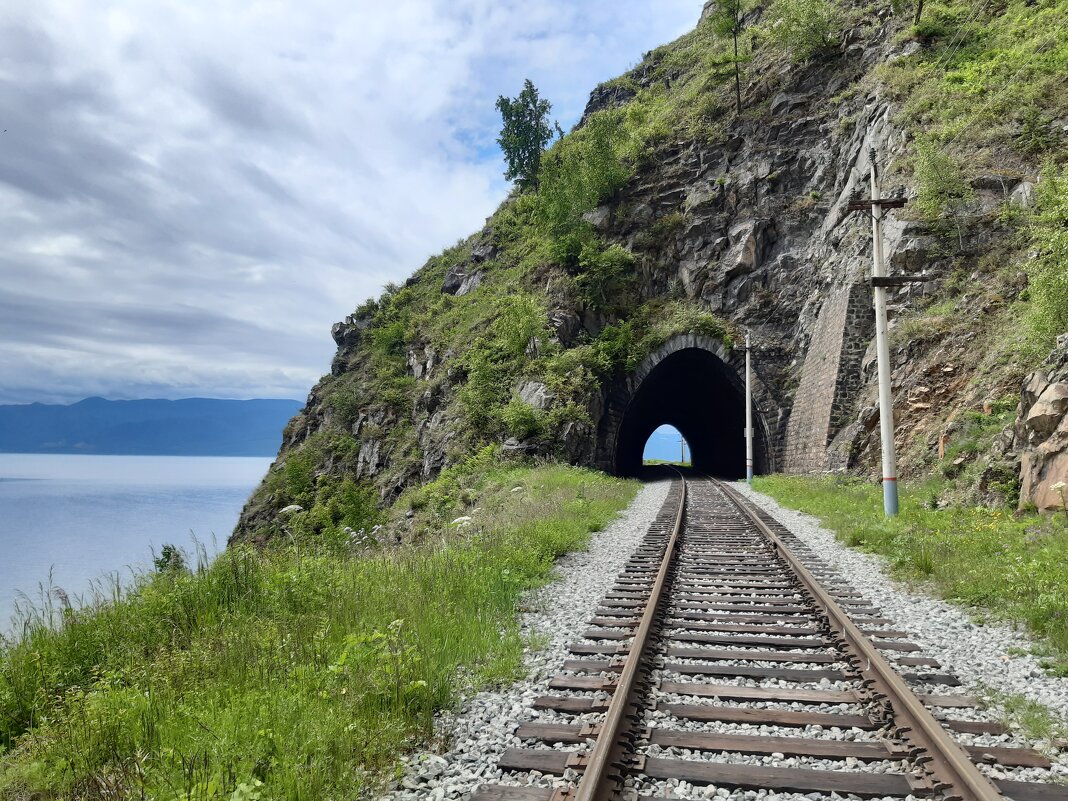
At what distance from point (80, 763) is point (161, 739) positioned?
39cm

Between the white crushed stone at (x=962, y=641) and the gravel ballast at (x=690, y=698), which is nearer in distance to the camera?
the gravel ballast at (x=690, y=698)

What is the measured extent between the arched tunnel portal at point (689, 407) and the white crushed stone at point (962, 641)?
20.1 metres

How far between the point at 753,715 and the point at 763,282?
28069 millimetres

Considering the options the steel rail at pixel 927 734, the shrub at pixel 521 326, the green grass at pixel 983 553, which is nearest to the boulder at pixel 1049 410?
the green grass at pixel 983 553

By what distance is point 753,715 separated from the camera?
155 inches

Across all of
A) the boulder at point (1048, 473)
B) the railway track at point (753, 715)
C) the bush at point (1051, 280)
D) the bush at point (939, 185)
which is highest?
the bush at point (939, 185)

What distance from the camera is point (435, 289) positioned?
4616cm

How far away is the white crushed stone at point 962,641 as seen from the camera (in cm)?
442

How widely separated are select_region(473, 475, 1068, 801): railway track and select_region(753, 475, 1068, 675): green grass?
1169 mm

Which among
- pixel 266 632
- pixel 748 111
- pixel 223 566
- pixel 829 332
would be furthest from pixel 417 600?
pixel 748 111

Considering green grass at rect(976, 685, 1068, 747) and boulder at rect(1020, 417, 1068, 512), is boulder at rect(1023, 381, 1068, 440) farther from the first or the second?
green grass at rect(976, 685, 1068, 747)

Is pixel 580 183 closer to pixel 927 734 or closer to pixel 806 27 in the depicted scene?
pixel 806 27

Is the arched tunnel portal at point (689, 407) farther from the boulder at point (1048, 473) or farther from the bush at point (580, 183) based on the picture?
the boulder at point (1048, 473)

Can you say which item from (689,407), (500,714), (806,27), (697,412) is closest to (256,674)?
(500,714)
